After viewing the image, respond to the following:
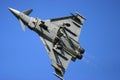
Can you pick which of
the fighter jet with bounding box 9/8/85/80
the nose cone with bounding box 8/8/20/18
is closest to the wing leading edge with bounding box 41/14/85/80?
the fighter jet with bounding box 9/8/85/80

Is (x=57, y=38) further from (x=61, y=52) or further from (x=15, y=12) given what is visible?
(x=15, y=12)

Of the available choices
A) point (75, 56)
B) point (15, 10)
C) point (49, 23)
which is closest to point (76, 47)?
point (75, 56)

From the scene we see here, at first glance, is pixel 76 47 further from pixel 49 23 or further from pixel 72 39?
pixel 49 23

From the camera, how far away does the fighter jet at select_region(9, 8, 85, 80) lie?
196 feet

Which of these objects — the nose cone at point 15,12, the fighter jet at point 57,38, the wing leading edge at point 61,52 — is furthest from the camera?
the wing leading edge at point 61,52

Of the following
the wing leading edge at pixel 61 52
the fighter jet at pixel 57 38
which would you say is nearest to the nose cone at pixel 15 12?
the fighter jet at pixel 57 38

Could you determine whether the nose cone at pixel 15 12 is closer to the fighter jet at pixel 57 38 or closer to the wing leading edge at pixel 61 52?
the fighter jet at pixel 57 38

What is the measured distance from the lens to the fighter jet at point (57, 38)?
59594 mm

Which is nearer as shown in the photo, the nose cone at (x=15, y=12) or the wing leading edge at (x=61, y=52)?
the nose cone at (x=15, y=12)

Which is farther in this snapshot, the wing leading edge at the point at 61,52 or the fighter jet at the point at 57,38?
the wing leading edge at the point at 61,52

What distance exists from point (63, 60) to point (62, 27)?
4.81 m

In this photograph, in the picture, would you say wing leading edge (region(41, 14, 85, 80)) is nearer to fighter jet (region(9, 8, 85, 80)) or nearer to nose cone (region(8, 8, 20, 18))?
fighter jet (region(9, 8, 85, 80))

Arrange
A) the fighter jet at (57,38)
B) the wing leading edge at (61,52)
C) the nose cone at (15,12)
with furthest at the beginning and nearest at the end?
the wing leading edge at (61,52) → the nose cone at (15,12) → the fighter jet at (57,38)

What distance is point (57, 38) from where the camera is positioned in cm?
5959
